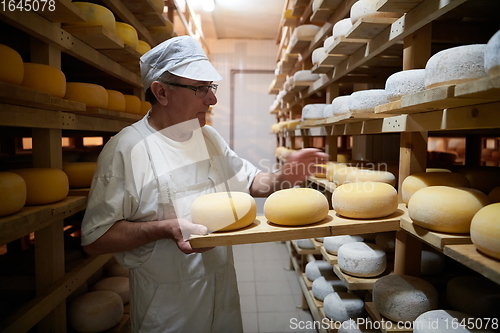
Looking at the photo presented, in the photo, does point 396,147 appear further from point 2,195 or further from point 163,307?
point 2,195

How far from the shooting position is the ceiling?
445cm

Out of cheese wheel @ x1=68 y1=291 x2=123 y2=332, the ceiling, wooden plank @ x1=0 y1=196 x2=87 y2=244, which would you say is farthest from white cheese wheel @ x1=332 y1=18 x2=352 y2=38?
the ceiling

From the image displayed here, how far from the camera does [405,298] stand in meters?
1.26

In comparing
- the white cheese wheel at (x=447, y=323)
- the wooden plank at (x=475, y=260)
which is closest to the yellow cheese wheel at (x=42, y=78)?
the wooden plank at (x=475, y=260)

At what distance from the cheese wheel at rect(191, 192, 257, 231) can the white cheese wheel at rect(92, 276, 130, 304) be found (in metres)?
1.30

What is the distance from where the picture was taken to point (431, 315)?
110 cm

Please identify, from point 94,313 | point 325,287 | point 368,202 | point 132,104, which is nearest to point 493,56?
point 368,202

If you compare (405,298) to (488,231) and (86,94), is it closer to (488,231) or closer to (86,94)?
(488,231)

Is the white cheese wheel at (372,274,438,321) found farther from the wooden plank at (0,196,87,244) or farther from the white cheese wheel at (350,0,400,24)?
the wooden plank at (0,196,87,244)

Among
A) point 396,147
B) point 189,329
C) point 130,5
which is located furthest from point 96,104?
point 396,147

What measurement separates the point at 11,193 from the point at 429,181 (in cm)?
149

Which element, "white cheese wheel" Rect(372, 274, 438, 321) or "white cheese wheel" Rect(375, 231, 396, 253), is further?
"white cheese wheel" Rect(375, 231, 396, 253)

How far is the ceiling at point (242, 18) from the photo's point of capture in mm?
4449

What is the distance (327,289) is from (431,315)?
1.16m
